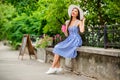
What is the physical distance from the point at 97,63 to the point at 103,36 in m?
0.77

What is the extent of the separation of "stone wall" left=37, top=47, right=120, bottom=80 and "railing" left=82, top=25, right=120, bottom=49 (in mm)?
300

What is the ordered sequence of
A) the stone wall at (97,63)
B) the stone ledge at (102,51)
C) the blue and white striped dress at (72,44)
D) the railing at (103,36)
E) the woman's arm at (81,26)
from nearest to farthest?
the stone ledge at (102,51) < the stone wall at (97,63) < the railing at (103,36) < the woman's arm at (81,26) < the blue and white striped dress at (72,44)

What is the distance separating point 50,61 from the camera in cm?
1440

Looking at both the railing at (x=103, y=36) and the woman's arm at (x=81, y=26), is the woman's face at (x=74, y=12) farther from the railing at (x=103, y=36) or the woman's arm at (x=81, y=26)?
the railing at (x=103, y=36)

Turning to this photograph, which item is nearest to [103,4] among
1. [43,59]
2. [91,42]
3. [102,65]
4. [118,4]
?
[118,4]

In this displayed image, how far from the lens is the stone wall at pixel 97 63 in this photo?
8077mm

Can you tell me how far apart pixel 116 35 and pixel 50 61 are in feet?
20.3

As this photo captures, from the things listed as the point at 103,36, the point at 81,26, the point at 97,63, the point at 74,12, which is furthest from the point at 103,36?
the point at 74,12

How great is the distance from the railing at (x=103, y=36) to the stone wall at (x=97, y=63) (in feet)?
0.99

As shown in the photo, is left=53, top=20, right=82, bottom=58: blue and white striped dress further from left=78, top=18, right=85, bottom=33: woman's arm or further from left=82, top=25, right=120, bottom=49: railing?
left=82, top=25, right=120, bottom=49: railing

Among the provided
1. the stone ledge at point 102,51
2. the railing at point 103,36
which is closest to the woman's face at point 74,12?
the railing at point 103,36

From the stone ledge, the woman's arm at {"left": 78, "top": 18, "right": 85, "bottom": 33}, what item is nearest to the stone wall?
the stone ledge

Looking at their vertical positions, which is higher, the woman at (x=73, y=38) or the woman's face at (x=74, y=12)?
the woman's face at (x=74, y=12)

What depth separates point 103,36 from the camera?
367 inches
